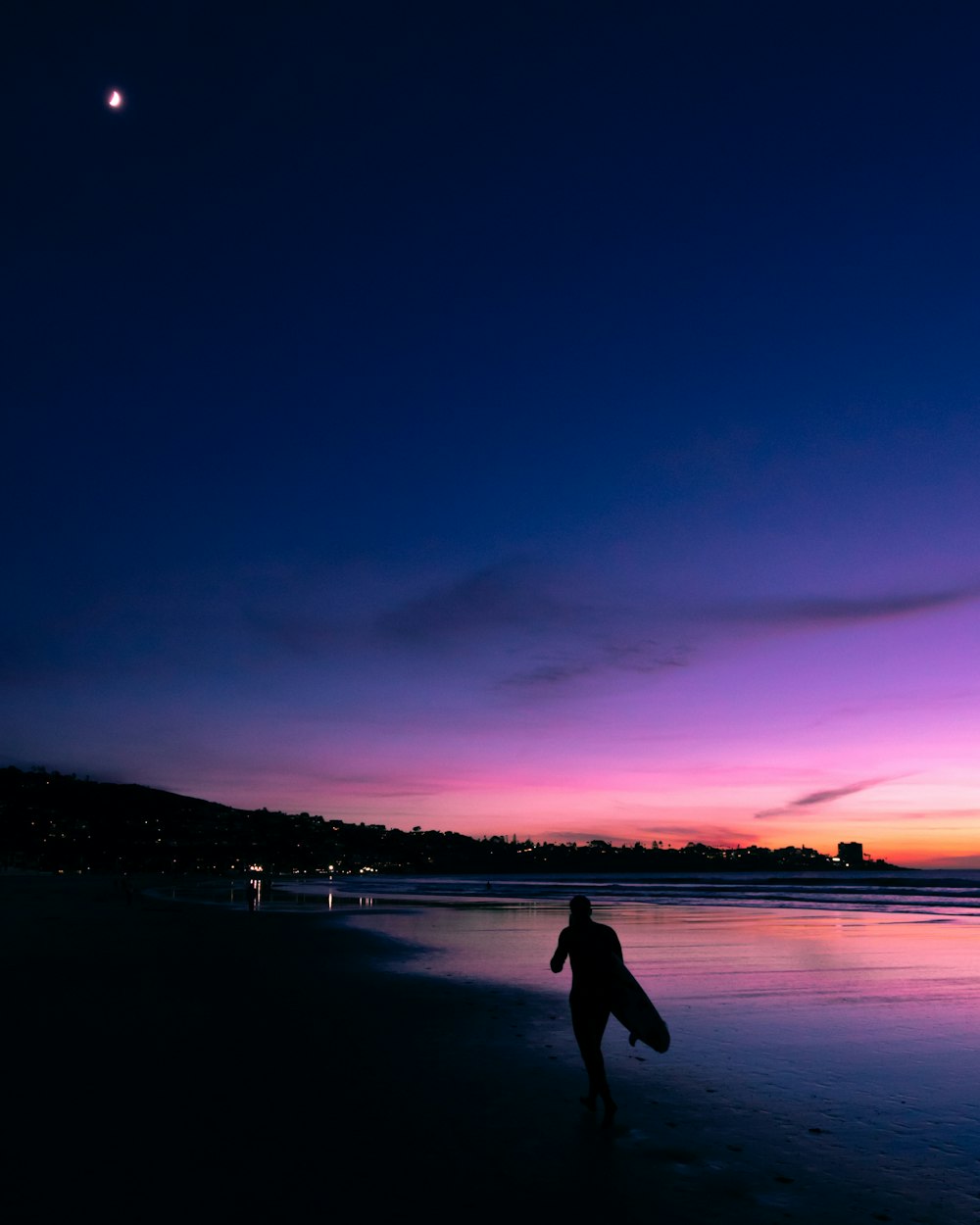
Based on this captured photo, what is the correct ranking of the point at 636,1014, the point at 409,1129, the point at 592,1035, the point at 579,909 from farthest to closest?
the point at 579,909
the point at 636,1014
the point at 592,1035
the point at 409,1129

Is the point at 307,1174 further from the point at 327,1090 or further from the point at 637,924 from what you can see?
the point at 637,924

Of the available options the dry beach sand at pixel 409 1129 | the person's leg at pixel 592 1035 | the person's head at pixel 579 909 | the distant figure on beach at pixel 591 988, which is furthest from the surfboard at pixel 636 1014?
the dry beach sand at pixel 409 1129

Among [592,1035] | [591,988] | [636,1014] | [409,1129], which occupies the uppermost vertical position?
[591,988]

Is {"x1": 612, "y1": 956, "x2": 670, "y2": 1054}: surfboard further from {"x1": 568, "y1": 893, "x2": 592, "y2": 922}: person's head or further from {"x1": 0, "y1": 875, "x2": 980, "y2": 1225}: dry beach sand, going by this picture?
{"x1": 0, "y1": 875, "x2": 980, "y2": 1225}: dry beach sand

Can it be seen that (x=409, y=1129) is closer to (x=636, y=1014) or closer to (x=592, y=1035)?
(x=592, y=1035)

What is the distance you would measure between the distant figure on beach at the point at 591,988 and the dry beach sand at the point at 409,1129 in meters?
0.54

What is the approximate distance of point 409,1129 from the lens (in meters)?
8.66

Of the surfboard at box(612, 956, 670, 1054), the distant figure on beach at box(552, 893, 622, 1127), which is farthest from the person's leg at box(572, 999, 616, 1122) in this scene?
the surfboard at box(612, 956, 670, 1054)

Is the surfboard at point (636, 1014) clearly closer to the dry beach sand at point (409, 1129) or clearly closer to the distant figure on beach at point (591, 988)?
the distant figure on beach at point (591, 988)

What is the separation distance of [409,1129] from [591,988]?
7.53ft

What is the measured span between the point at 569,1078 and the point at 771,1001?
288 inches

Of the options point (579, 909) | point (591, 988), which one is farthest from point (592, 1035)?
point (579, 909)

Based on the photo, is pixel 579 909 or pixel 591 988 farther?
pixel 579 909

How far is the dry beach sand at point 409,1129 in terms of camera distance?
22.5 ft
